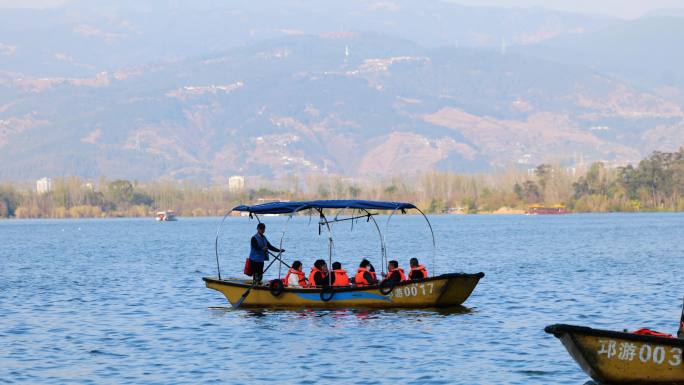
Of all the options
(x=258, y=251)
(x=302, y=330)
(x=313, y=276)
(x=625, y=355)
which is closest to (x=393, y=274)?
(x=313, y=276)

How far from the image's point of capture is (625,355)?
22.7 m

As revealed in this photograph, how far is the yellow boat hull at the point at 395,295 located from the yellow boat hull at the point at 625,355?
14.4 m

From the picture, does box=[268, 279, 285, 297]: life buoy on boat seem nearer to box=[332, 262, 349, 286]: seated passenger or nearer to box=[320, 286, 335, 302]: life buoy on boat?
box=[320, 286, 335, 302]: life buoy on boat

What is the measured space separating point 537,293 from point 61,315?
1800 centimetres

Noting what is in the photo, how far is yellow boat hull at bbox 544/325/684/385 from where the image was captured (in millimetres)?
22253

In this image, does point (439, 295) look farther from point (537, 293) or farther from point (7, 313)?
point (7, 313)

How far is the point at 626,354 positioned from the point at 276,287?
1772cm

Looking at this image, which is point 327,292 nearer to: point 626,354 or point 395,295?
point 395,295

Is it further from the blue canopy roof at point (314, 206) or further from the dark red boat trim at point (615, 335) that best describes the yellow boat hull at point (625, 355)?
the blue canopy roof at point (314, 206)

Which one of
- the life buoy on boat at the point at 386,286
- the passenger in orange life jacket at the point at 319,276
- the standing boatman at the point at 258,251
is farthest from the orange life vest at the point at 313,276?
the life buoy on boat at the point at 386,286

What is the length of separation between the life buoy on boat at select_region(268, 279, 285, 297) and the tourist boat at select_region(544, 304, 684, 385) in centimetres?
1660

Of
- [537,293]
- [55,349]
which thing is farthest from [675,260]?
[55,349]

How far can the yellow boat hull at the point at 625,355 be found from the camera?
22.3m

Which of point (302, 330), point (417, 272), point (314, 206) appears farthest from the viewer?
point (314, 206)
